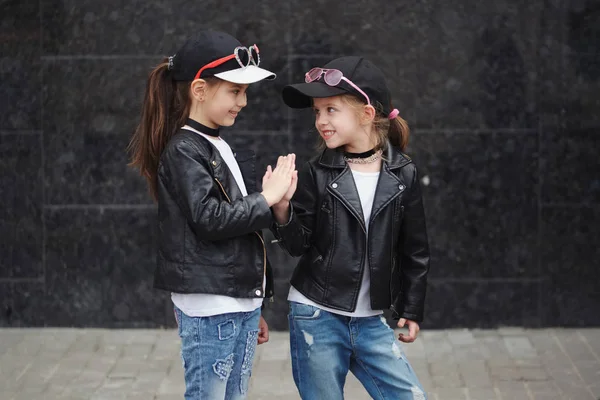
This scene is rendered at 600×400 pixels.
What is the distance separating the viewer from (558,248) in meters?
6.30

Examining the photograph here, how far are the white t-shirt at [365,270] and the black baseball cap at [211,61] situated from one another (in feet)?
1.66

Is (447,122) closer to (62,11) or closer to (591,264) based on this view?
(591,264)

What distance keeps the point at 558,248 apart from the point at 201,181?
342cm

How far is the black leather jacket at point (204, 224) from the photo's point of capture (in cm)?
344

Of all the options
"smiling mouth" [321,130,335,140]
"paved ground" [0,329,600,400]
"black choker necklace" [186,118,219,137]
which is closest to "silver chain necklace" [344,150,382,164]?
"smiling mouth" [321,130,335,140]

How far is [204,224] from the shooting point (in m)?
3.42

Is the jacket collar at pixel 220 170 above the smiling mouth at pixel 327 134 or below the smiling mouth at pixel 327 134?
below

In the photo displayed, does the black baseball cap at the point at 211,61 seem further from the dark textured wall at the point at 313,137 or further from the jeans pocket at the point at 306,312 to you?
the dark textured wall at the point at 313,137

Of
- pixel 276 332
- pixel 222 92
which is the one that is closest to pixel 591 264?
pixel 276 332

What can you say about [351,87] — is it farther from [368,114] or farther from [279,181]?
[279,181]

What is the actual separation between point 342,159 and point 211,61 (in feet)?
1.93

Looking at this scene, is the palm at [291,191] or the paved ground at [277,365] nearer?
the palm at [291,191]

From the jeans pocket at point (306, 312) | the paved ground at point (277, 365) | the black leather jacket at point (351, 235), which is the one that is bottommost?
the paved ground at point (277, 365)

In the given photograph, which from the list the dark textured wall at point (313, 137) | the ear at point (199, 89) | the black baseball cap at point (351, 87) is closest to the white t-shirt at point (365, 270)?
the black baseball cap at point (351, 87)
